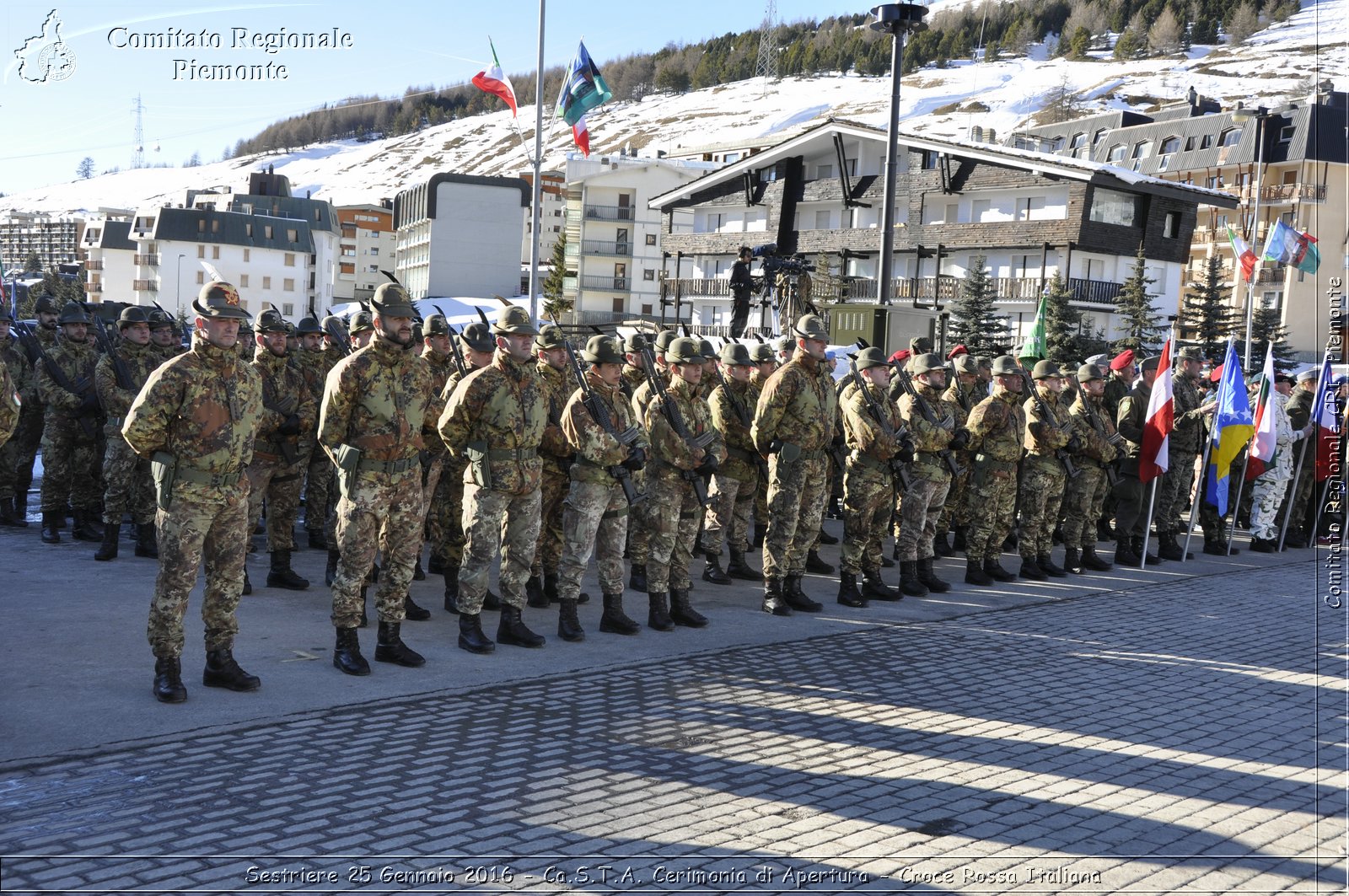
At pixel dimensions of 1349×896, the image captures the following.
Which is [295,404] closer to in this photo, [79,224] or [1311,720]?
[1311,720]

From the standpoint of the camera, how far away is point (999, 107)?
5910 inches

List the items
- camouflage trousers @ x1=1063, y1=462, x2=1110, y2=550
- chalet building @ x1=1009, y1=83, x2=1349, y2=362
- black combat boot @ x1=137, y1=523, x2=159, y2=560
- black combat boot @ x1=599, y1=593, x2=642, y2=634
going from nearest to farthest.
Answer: black combat boot @ x1=599, y1=593, x2=642, y2=634 → black combat boot @ x1=137, y1=523, x2=159, y2=560 → camouflage trousers @ x1=1063, y1=462, x2=1110, y2=550 → chalet building @ x1=1009, y1=83, x2=1349, y2=362

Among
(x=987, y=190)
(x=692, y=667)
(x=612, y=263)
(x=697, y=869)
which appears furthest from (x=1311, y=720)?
(x=612, y=263)

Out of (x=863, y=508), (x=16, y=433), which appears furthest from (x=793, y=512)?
(x=16, y=433)

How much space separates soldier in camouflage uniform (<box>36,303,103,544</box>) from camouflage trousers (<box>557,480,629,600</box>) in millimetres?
5254

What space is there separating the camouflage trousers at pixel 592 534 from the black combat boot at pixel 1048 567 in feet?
17.2

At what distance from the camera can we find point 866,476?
9.98 m

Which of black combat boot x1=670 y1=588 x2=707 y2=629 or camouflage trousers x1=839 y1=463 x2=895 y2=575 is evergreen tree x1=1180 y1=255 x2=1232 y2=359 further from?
black combat boot x1=670 y1=588 x2=707 y2=629

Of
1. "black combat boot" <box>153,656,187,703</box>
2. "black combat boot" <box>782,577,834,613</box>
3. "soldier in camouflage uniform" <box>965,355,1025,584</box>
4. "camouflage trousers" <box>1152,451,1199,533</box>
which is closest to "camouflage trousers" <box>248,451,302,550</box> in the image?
"black combat boot" <box>153,656,187,703</box>

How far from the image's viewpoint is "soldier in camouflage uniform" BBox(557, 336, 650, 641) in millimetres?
8328

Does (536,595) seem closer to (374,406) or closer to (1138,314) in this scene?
(374,406)

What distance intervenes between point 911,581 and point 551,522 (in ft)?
11.5

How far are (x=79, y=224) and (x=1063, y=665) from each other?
536 ft

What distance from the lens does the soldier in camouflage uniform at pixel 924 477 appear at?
10367 mm
